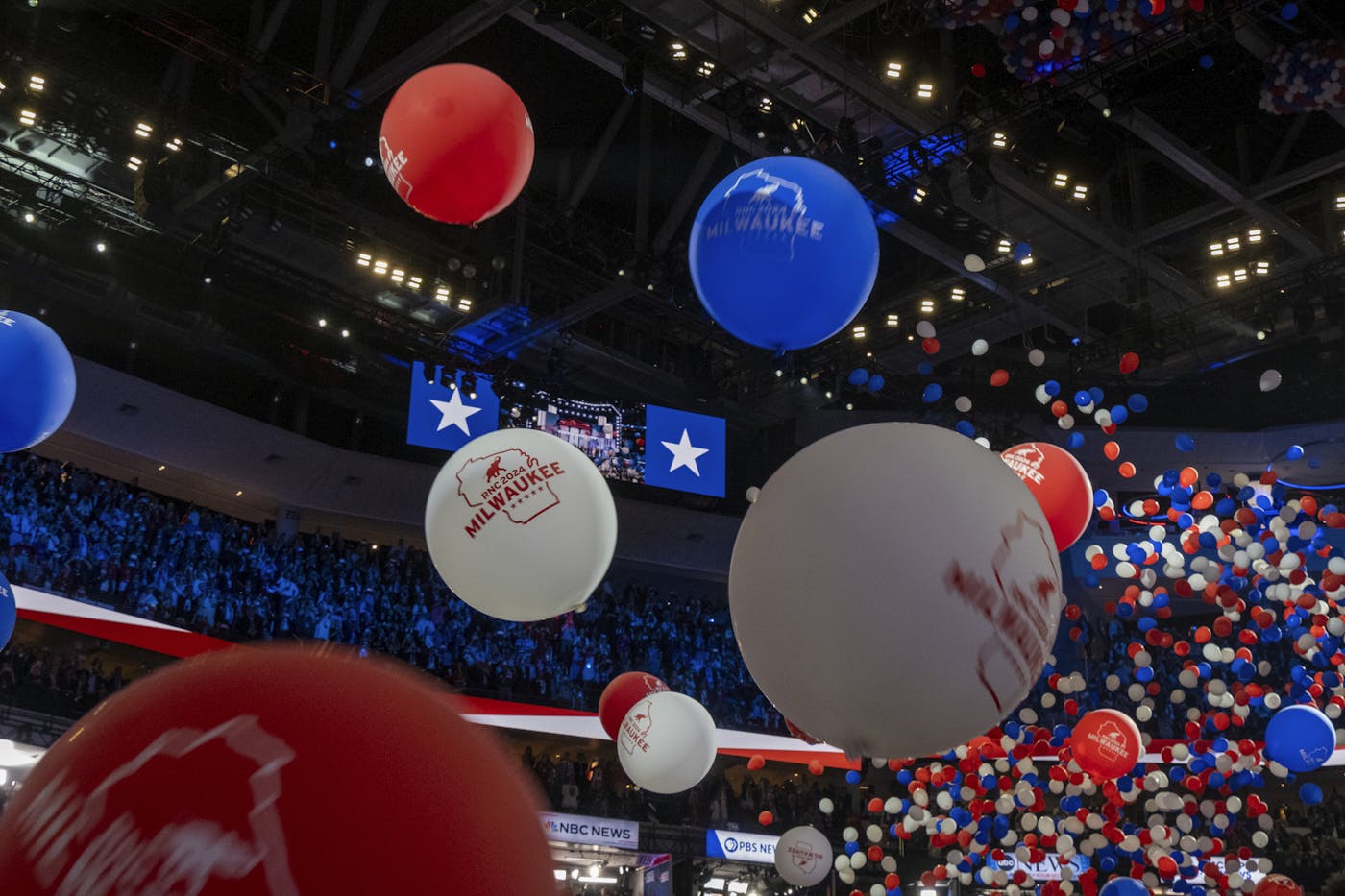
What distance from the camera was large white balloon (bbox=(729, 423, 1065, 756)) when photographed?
2510 millimetres

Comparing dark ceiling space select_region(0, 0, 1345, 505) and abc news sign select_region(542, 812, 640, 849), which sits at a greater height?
dark ceiling space select_region(0, 0, 1345, 505)

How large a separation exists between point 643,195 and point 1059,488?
25.5ft

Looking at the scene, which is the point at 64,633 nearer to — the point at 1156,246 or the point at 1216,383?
the point at 1156,246

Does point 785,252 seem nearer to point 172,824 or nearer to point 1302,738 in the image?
point 172,824

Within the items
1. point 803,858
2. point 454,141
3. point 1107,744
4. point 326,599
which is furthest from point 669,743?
point 326,599

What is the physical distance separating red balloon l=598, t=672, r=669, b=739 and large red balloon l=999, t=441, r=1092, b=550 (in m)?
2.40

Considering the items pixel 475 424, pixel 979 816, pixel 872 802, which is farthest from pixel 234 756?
pixel 475 424

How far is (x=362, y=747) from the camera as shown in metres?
0.94

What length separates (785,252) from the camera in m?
3.71

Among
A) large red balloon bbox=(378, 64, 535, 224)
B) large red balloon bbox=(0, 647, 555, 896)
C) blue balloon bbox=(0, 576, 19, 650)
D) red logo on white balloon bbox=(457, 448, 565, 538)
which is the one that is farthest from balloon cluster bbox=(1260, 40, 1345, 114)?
large red balloon bbox=(0, 647, 555, 896)

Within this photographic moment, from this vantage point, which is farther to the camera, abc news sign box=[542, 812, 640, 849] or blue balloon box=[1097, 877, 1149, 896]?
abc news sign box=[542, 812, 640, 849]

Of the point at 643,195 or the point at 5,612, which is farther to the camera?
the point at 643,195

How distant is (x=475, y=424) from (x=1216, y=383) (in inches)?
420

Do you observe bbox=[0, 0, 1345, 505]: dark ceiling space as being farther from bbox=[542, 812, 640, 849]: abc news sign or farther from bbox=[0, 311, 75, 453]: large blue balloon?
bbox=[542, 812, 640, 849]: abc news sign
